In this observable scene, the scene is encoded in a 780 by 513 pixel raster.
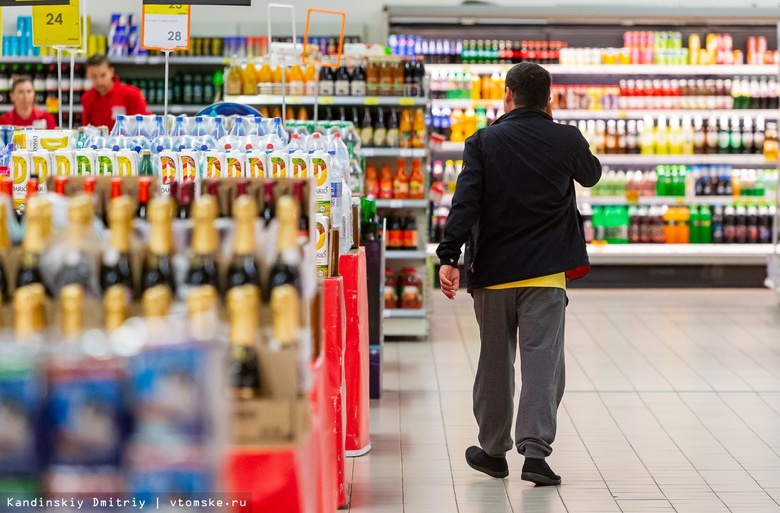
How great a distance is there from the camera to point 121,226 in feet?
6.30

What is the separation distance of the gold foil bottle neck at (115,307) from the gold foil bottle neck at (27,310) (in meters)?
0.11

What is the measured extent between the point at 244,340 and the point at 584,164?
102 inches

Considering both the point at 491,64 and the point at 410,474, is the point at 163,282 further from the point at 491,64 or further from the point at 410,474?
the point at 491,64

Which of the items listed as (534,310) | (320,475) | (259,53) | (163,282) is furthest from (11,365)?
(259,53)

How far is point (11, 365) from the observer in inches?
64.1

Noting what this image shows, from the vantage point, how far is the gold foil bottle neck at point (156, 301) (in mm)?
1822

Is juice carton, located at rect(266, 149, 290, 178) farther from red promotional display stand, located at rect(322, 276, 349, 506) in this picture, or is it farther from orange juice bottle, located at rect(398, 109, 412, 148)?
orange juice bottle, located at rect(398, 109, 412, 148)

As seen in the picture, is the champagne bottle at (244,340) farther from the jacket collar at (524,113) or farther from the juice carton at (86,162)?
the jacket collar at (524,113)

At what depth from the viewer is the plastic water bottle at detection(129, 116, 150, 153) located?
404cm

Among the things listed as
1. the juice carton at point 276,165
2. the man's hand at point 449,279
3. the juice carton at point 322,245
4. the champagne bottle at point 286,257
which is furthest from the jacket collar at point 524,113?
the champagne bottle at point 286,257

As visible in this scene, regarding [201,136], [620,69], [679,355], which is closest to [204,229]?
[201,136]

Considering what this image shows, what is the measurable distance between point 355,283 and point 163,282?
2.47 meters

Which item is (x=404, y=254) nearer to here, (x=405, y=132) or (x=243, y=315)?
(x=405, y=132)

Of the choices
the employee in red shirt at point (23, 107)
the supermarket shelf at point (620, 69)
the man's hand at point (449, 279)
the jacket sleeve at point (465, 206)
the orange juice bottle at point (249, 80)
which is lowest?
the man's hand at point (449, 279)
